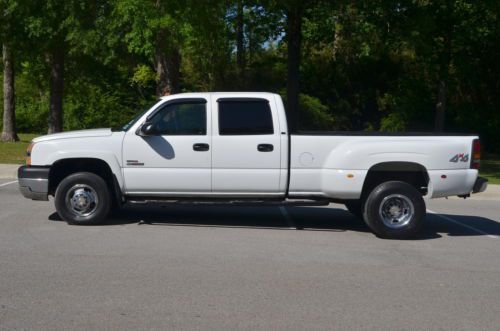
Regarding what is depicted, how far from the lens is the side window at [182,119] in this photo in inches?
380

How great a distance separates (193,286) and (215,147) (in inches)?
126

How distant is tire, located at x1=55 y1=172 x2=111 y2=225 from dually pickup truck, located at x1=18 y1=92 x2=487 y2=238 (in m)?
0.01

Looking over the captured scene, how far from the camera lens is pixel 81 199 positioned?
9844 mm

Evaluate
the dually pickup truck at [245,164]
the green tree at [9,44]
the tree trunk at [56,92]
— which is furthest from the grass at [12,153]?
the dually pickup truck at [245,164]

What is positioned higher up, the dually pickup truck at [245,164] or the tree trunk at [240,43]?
the tree trunk at [240,43]

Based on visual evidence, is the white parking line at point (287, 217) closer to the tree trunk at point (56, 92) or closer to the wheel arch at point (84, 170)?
the wheel arch at point (84, 170)

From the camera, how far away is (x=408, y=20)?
74.6 feet

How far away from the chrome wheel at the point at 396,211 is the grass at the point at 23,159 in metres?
9.25

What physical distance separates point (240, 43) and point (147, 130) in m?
19.3

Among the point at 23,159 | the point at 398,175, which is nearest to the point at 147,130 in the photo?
the point at 398,175

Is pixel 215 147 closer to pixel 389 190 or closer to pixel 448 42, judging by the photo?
pixel 389 190

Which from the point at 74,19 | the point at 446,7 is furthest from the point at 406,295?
the point at 446,7

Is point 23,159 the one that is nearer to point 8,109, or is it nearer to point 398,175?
point 8,109

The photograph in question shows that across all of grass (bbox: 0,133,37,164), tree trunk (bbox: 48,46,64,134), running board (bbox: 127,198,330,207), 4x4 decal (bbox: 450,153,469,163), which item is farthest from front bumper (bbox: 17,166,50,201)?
tree trunk (bbox: 48,46,64,134)
